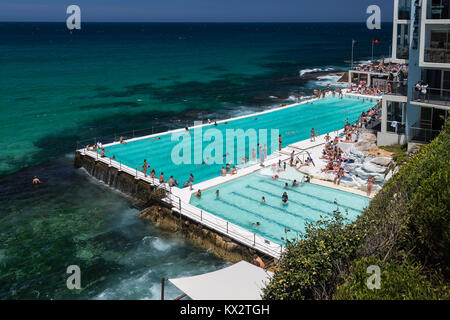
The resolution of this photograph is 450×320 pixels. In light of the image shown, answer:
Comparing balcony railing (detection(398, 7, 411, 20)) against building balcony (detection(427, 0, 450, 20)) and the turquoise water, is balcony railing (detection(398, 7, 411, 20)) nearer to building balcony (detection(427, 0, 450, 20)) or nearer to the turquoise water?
building balcony (detection(427, 0, 450, 20))

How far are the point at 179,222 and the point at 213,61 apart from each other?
91423 millimetres

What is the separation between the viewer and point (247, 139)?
1492 inches

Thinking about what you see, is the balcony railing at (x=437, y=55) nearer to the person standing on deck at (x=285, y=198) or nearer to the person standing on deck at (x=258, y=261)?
the person standing on deck at (x=285, y=198)

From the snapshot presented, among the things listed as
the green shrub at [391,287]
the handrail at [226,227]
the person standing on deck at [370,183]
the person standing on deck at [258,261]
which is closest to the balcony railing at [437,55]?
the person standing on deck at [370,183]

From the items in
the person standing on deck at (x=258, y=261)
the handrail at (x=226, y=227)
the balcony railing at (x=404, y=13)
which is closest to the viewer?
the person standing on deck at (x=258, y=261)

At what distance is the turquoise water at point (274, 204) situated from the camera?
2256 cm

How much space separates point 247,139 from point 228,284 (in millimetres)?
24345

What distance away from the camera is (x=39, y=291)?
19.8m

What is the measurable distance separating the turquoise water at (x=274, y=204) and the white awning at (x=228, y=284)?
629 centimetres

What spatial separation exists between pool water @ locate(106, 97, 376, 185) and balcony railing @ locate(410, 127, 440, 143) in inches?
421

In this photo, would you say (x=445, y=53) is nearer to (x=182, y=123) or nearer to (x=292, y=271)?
(x=292, y=271)

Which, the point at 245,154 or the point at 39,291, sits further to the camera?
the point at 245,154

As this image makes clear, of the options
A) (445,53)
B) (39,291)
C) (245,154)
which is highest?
(445,53)

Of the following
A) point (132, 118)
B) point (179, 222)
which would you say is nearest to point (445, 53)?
point (179, 222)
